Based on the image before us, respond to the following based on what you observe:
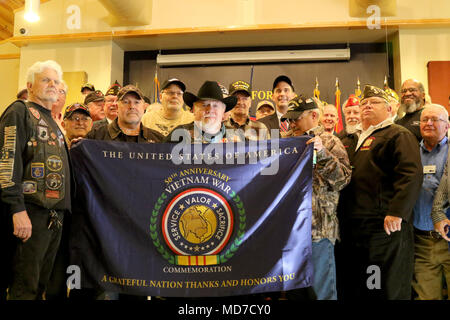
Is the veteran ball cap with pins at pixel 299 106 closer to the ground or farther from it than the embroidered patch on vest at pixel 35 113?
farther from it

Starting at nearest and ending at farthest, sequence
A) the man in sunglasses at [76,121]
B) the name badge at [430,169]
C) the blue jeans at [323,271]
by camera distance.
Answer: the blue jeans at [323,271], the name badge at [430,169], the man in sunglasses at [76,121]

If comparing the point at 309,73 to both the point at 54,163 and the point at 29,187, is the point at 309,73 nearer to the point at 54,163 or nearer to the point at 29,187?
the point at 54,163

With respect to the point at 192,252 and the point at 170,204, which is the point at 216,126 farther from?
the point at 192,252

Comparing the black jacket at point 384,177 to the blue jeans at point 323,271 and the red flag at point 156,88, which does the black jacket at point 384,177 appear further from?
the red flag at point 156,88

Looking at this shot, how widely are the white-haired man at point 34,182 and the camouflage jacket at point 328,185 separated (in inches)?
66.4

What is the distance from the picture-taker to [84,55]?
26.1 ft

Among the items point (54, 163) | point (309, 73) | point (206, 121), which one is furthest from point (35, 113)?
point (309, 73)

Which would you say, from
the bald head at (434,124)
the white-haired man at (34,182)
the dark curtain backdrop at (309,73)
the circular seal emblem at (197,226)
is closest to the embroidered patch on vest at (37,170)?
the white-haired man at (34,182)

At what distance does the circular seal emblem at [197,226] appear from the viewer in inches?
113

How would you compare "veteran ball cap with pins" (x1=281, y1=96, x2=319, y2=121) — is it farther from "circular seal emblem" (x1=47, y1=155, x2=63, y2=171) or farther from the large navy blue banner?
"circular seal emblem" (x1=47, y1=155, x2=63, y2=171)

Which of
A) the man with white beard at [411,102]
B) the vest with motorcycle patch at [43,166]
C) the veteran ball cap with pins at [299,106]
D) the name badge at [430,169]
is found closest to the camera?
the vest with motorcycle patch at [43,166]

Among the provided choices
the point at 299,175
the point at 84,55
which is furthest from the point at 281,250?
the point at 84,55

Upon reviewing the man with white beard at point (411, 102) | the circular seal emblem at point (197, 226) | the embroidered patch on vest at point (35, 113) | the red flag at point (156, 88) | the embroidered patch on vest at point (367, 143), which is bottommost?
the circular seal emblem at point (197, 226)

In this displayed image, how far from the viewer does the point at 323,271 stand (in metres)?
2.98
